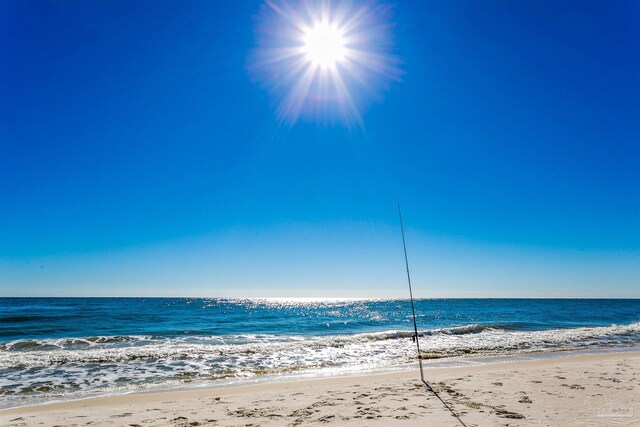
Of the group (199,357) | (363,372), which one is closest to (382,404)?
(363,372)

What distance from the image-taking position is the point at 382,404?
20.7 feet

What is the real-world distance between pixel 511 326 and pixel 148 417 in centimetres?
2609

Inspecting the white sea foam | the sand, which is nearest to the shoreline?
the sand

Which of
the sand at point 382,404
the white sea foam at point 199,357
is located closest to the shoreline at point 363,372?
the sand at point 382,404

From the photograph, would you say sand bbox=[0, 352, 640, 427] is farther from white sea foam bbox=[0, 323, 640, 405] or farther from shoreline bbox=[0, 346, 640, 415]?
white sea foam bbox=[0, 323, 640, 405]

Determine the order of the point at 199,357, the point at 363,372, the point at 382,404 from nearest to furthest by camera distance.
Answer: the point at 382,404
the point at 363,372
the point at 199,357

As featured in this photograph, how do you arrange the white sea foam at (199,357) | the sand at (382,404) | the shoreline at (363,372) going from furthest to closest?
1. the white sea foam at (199,357)
2. the shoreline at (363,372)
3. the sand at (382,404)

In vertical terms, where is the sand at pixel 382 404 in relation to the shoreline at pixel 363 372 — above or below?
above

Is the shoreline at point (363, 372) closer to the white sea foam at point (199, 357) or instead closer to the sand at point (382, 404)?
the sand at point (382, 404)

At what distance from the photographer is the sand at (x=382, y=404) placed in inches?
218

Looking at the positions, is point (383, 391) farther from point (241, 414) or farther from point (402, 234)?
point (402, 234)

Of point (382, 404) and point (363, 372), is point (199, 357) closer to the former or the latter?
point (363, 372)

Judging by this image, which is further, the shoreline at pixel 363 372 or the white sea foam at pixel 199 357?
the white sea foam at pixel 199 357

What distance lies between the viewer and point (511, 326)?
998 inches
